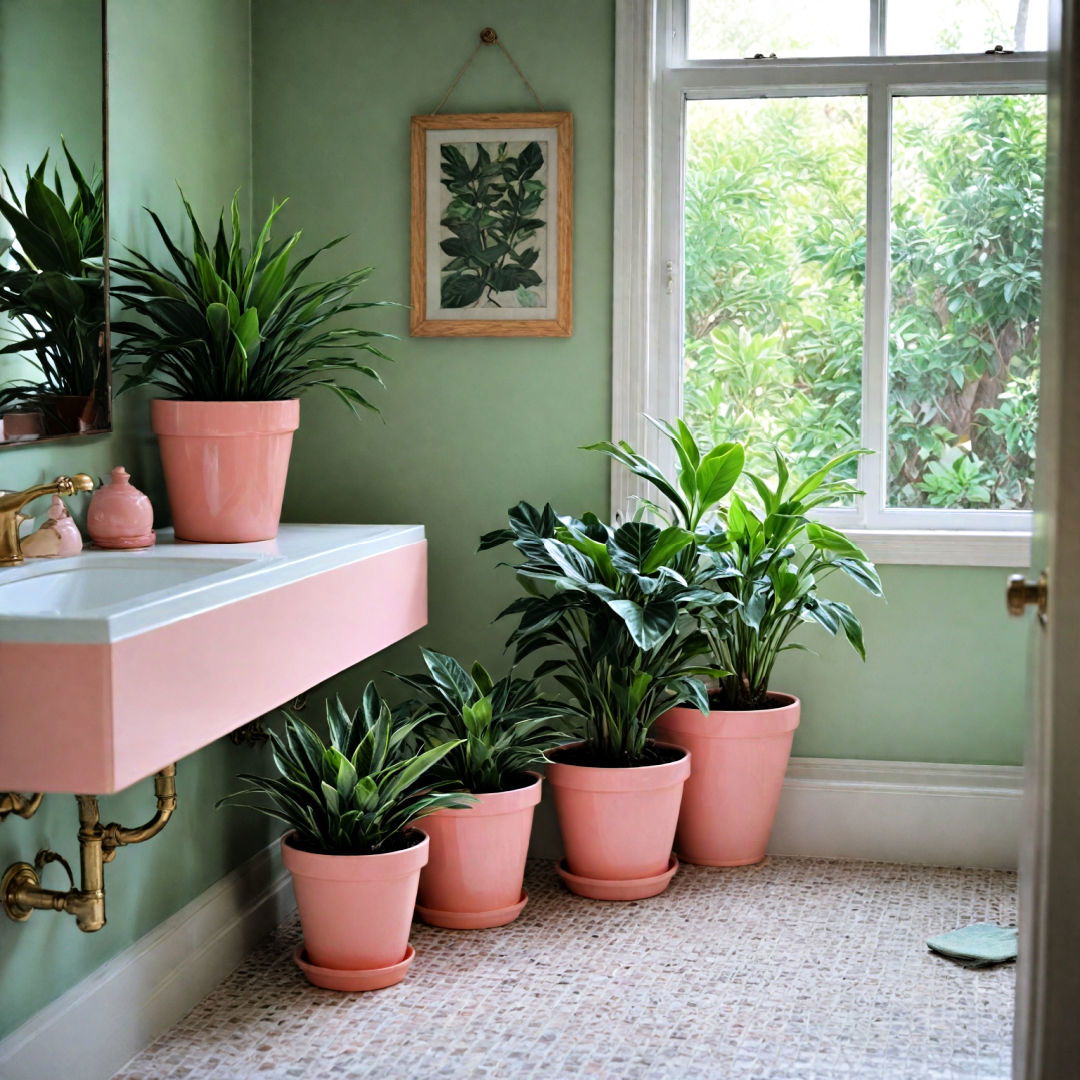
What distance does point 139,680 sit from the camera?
5.92 ft

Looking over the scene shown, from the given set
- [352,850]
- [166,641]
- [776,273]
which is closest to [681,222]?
[776,273]

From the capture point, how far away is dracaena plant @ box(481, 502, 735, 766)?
9.48 feet

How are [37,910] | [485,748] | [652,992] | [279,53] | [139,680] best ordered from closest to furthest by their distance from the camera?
[139,680]
[37,910]
[652,992]
[485,748]
[279,53]

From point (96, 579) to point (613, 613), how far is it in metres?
1.10

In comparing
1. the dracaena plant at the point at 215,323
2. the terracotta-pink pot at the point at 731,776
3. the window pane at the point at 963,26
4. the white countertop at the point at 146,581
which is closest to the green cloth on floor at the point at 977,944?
the terracotta-pink pot at the point at 731,776

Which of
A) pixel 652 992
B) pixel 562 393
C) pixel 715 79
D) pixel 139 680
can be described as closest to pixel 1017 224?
pixel 715 79

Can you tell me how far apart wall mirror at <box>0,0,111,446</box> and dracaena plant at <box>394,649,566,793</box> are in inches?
36.4

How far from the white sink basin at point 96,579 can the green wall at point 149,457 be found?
0.18m

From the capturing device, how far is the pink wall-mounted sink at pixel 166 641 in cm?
174

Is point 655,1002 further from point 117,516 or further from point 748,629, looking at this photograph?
point 117,516

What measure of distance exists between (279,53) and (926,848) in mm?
2464

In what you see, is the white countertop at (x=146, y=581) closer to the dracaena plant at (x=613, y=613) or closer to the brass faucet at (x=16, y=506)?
the brass faucet at (x=16, y=506)

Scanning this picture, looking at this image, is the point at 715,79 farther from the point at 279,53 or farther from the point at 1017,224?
the point at 279,53

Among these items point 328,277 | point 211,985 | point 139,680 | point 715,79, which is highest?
point 715,79
